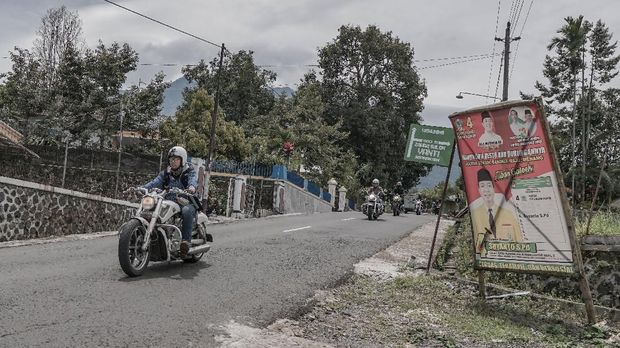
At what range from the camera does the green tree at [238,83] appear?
49.4 metres

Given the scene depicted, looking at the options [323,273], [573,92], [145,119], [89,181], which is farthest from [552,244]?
[573,92]

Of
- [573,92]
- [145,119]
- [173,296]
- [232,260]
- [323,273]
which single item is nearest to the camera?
[173,296]

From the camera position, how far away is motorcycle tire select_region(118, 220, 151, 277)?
6.20m

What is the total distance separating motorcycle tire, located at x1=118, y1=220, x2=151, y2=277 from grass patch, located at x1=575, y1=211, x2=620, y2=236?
254 inches

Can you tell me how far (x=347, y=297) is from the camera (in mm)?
6645

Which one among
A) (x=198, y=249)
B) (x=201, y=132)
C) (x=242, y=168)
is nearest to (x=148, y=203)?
(x=198, y=249)

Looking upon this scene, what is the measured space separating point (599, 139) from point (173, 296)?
158 ft

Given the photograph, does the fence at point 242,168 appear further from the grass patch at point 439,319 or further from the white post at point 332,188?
the grass patch at point 439,319

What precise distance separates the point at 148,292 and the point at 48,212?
7476 millimetres

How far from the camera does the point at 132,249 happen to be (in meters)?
6.53

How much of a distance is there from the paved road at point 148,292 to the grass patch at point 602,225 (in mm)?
3942

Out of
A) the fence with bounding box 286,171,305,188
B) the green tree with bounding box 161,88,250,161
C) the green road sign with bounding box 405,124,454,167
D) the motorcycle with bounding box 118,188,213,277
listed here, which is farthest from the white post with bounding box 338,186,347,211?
the motorcycle with bounding box 118,188,213,277

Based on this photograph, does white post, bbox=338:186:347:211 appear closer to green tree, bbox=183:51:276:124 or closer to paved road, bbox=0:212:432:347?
green tree, bbox=183:51:276:124

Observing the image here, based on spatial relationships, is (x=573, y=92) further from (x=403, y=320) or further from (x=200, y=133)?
(x=403, y=320)
